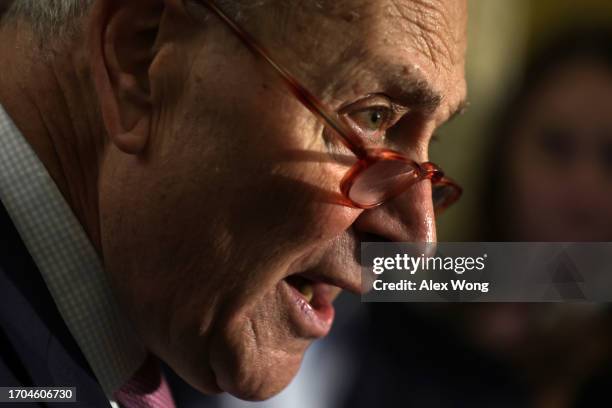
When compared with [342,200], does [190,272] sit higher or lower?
lower

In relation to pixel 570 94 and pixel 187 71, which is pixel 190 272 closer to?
pixel 187 71

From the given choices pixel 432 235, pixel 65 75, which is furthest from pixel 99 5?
pixel 432 235

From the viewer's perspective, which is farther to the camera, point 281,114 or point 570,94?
point 570,94

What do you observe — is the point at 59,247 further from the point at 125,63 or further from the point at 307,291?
the point at 307,291

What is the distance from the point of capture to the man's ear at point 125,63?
1107 mm

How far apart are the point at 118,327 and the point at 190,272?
0.16m

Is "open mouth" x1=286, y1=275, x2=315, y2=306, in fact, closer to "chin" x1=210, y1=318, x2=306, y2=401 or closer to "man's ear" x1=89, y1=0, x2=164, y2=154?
"chin" x1=210, y1=318, x2=306, y2=401

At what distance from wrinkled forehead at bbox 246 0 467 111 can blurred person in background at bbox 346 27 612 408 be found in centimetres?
119

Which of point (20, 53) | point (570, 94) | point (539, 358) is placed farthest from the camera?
point (570, 94)

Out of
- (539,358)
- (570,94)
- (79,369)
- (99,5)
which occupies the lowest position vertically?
(79,369)

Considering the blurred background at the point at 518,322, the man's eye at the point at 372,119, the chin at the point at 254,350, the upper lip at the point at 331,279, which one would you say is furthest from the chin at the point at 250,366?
the blurred background at the point at 518,322

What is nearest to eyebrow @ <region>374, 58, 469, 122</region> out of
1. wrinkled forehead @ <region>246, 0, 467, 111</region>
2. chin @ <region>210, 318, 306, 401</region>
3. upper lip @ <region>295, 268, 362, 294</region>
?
wrinkled forehead @ <region>246, 0, 467, 111</region>

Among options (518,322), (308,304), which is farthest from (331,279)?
(518,322)

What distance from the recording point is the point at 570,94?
7.96 feet
